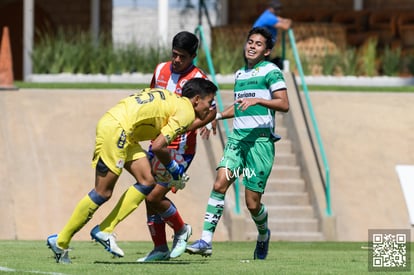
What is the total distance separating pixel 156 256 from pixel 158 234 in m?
0.24

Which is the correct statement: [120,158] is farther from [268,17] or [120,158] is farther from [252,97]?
[268,17]

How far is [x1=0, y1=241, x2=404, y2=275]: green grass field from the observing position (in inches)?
440

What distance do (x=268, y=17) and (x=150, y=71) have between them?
315cm

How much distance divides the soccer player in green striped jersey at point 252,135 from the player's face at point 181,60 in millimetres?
571

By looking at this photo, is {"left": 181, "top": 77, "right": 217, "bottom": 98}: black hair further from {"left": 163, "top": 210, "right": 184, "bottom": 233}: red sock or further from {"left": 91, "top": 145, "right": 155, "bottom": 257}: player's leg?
{"left": 163, "top": 210, "right": 184, "bottom": 233}: red sock

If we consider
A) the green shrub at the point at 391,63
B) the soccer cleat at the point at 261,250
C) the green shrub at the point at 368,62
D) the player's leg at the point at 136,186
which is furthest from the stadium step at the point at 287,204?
the player's leg at the point at 136,186

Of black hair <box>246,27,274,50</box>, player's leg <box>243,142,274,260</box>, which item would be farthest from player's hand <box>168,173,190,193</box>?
black hair <box>246,27,274,50</box>

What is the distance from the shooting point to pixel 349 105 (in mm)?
21734

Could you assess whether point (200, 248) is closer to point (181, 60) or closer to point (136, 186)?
point (136, 186)

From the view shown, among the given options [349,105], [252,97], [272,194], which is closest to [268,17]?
[349,105]

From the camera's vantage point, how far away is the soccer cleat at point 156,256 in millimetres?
12578

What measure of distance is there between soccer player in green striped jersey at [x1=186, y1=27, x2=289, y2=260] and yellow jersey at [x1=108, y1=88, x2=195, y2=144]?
3.86ft

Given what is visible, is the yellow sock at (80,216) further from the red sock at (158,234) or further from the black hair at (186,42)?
the black hair at (186,42)

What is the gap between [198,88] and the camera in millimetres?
11945
